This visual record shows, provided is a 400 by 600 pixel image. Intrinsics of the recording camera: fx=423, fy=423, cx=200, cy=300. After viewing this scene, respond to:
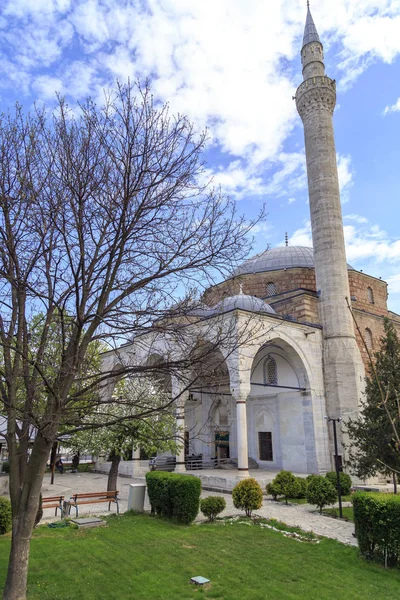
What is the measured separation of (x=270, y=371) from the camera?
1980 cm

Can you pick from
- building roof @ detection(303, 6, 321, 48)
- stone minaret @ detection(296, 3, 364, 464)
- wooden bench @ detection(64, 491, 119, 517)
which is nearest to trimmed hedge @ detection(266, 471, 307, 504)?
wooden bench @ detection(64, 491, 119, 517)

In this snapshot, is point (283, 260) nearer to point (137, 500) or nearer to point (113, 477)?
point (113, 477)

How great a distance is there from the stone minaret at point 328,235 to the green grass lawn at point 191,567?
34.6ft

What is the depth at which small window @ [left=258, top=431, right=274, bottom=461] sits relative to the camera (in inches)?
766

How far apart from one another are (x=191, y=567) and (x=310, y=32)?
25.2 m

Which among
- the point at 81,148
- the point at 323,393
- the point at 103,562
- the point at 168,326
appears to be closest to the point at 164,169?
the point at 81,148

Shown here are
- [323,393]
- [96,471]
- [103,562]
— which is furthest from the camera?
[96,471]

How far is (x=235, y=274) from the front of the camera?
517cm

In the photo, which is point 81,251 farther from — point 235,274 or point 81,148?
point 235,274

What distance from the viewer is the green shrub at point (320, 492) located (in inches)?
414

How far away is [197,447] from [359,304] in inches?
451

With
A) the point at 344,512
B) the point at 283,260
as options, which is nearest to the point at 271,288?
the point at 283,260

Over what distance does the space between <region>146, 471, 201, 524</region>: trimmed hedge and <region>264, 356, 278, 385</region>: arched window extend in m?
10.6

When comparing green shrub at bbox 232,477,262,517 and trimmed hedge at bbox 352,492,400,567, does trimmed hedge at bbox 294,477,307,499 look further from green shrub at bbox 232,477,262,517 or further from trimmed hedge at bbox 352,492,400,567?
trimmed hedge at bbox 352,492,400,567
